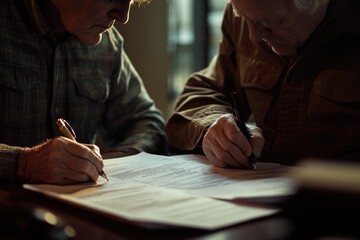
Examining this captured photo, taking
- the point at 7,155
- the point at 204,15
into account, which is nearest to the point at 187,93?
the point at 7,155

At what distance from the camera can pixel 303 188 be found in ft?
1.88

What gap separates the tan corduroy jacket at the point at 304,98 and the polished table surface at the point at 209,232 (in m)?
0.58

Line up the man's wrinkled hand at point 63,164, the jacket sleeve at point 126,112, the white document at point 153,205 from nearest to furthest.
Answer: the white document at point 153,205, the man's wrinkled hand at point 63,164, the jacket sleeve at point 126,112

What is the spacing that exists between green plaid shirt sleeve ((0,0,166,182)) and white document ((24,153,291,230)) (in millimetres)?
325

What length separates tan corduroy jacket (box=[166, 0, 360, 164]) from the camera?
1.44 metres

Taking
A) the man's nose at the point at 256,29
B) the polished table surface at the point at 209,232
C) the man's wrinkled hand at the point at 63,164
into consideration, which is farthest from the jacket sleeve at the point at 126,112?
the polished table surface at the point at 209,232

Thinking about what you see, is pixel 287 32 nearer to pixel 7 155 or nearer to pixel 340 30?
pixel 340 30

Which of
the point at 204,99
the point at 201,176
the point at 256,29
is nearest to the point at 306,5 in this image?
the point at 256,29

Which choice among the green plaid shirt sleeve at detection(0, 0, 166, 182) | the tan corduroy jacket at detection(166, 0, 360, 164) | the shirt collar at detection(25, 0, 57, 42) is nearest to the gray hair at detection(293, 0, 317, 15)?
the tan corduroy jacket at detection(166, 0, 360, 164)

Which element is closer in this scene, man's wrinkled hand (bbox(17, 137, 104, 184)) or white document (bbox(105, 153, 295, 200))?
white document (bbox(105, 153, 295, 200))

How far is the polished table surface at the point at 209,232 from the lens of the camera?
0.65 m

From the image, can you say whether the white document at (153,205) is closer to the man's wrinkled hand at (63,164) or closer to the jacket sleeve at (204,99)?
the man's wrinkled hand at (63,164)

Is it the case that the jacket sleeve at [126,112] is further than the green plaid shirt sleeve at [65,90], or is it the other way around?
the jacket sleeve at [126,112]

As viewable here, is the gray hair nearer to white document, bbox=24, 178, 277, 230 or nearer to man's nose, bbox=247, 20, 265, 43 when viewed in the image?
man's nose, bbox=247, 20, 265, 43
